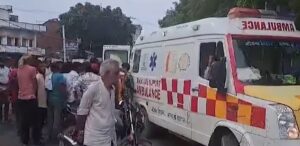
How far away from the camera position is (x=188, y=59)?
827 centimetres

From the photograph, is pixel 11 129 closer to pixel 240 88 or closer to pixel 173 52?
pixel 173 52

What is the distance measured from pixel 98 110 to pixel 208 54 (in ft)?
9.85

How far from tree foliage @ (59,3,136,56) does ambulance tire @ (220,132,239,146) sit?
4036 cm

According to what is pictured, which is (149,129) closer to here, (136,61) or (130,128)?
(136,61)

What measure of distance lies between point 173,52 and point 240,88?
2563mm

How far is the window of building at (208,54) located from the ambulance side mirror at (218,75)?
459 millimetres

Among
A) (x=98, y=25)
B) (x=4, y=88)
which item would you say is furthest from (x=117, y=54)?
(x=98, y=25)

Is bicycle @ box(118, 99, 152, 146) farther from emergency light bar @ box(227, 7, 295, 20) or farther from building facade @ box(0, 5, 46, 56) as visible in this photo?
building facade @ box(0, 5, 46, 56)

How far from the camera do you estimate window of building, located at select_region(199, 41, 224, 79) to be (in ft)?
23.8

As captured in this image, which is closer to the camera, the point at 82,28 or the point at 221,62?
the point at 221,62

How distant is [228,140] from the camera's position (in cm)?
698

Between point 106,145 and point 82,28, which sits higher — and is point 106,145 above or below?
below

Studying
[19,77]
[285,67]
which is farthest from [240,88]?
[19,77]

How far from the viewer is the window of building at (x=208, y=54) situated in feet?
23.8
